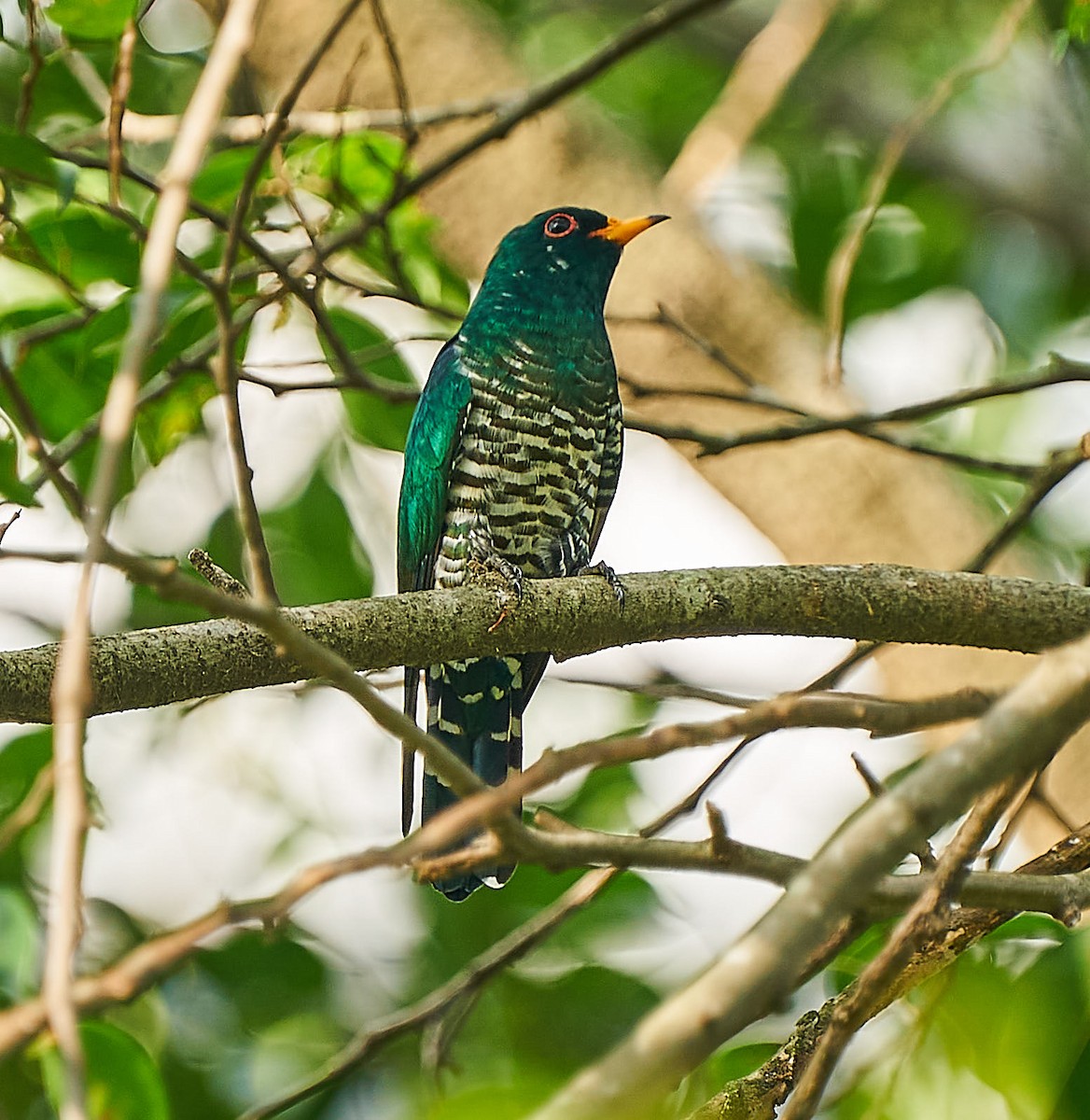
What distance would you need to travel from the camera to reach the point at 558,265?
4.69m

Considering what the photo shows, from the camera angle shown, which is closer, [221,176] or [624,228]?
[221,176]

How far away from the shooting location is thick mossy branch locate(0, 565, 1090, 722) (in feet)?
8.41

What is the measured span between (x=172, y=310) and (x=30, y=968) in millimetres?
1333

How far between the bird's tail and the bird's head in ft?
3.63

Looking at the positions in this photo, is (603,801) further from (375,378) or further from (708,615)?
(708,615)

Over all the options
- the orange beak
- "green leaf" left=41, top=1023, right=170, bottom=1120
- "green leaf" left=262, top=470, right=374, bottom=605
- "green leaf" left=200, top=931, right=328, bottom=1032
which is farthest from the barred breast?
"green leaf" left=41, top=1023, right=170, bottom=1120

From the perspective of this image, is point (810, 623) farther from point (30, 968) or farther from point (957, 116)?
point (957, 116)

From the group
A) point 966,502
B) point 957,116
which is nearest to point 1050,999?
point 966,502

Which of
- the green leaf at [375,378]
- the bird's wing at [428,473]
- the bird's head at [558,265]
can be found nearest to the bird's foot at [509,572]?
the bird's wing at [428,473]

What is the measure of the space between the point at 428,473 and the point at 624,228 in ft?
3.44

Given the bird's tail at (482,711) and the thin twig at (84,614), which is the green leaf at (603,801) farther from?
the thin twig at (84,614)

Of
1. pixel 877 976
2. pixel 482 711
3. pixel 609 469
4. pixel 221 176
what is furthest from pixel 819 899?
pixel 609 469

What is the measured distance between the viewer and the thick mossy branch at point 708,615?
8.41 feet

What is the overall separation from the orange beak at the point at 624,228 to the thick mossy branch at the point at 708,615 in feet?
6.48
